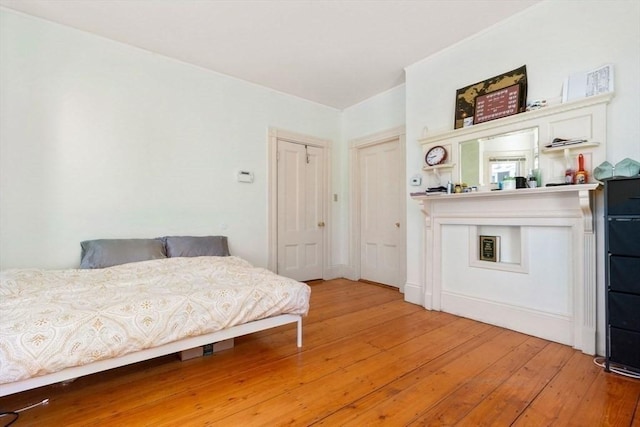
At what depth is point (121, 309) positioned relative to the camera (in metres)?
1.70

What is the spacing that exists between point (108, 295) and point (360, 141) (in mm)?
3849

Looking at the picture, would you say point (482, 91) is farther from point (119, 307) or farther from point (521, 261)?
point (119, 307)

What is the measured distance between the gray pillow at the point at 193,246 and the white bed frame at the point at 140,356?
1397mm

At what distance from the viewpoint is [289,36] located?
304 cm

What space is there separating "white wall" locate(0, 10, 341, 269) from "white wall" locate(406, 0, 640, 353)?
2.09m

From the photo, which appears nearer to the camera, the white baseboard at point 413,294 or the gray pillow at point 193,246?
the gray pillow at point 193,246

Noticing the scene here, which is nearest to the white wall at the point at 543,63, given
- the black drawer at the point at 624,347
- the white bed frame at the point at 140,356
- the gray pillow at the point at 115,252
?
the black drawer at the point at 624,347

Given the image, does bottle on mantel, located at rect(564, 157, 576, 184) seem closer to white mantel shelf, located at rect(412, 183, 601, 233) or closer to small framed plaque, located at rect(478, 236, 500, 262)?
white mantel shelf, located at rect(412, 183, 601, 233)

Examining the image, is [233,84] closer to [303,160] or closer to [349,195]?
[303,160]

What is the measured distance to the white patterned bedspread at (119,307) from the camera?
4.80 ft

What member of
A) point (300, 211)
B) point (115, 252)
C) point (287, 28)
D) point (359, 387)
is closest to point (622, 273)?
point (359, 387)

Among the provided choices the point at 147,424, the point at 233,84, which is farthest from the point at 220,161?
the point at 147,424

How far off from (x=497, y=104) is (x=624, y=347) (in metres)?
2.10

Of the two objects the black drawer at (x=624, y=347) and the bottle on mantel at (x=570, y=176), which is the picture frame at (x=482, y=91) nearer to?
the bottle on mantel at (x=570, y=176)
